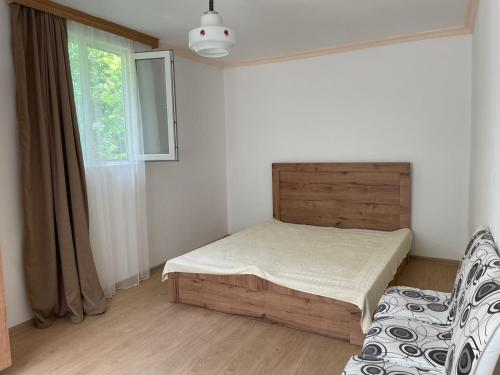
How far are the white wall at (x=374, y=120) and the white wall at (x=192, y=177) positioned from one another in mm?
314

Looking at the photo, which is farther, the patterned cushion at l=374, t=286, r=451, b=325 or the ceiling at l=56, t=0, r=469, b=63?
the ceiling at l=56, t=0, r=469, b=63

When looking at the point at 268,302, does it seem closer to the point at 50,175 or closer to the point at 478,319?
the point at 478,319

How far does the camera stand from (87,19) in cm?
306

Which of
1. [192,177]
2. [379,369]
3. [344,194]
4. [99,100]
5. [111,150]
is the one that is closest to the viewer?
[379,369]

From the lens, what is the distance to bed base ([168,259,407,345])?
2467 millimetres

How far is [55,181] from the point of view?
2.81m

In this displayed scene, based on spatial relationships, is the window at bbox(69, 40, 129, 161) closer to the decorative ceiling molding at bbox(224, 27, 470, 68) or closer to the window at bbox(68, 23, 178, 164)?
the window at bbox(68, 23, 178, 164)

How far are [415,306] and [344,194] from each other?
229 centimetres

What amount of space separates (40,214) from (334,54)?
3.33 m

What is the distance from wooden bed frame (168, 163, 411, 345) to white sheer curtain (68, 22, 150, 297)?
0.66m


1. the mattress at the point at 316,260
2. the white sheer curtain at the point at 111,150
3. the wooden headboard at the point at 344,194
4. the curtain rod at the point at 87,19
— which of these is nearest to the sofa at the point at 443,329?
the mattress at the point at 316,260

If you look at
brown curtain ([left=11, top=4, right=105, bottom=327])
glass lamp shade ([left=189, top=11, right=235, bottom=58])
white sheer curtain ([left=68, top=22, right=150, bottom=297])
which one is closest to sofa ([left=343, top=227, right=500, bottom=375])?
glass lamp shade ([left=189, top=11, right=235, bottom=58])

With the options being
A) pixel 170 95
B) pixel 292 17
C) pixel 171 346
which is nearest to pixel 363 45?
pixel 292 17

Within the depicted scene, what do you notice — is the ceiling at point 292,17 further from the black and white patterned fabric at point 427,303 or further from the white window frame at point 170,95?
the black and white patterned fabric at point 427,303
